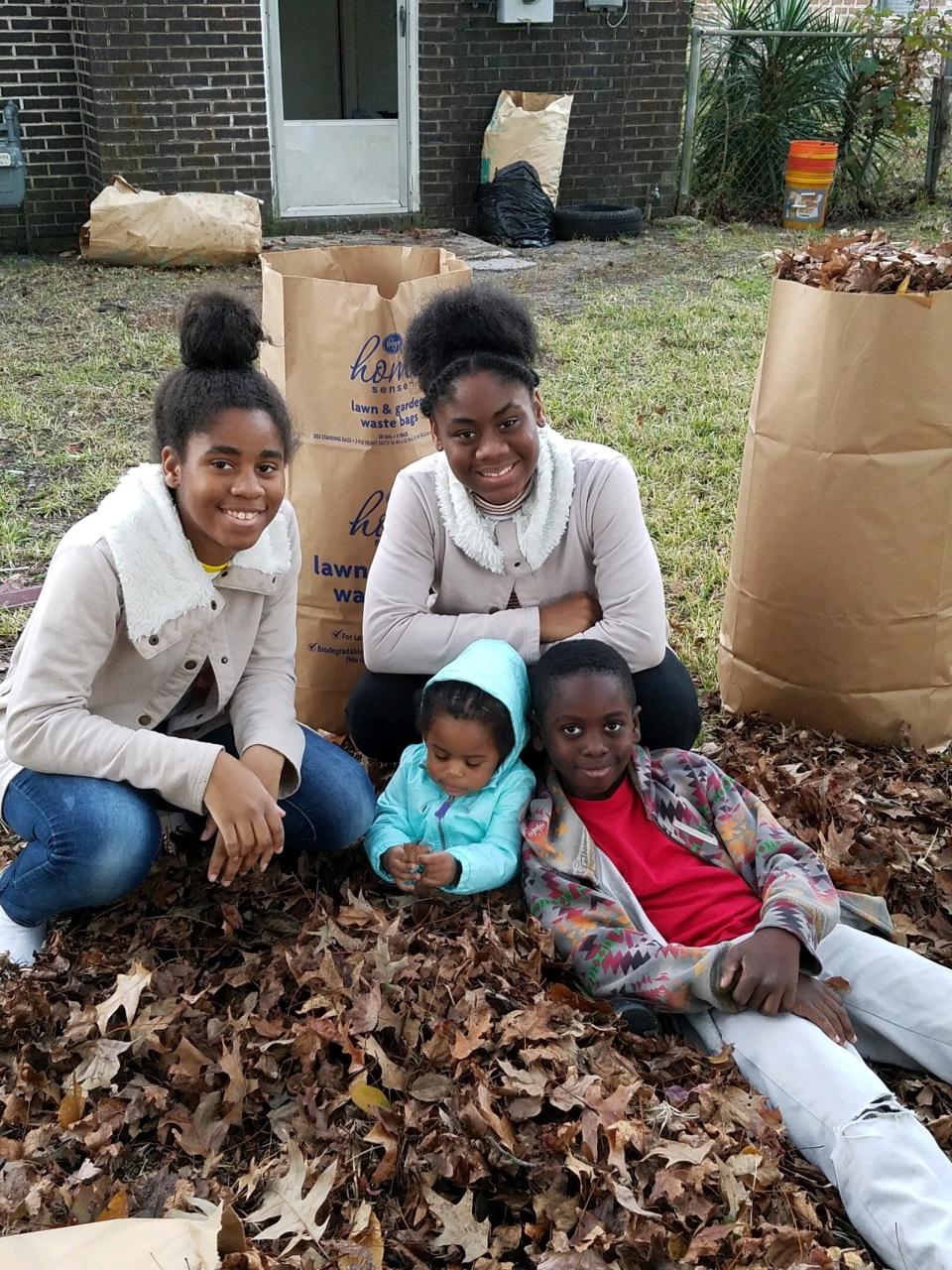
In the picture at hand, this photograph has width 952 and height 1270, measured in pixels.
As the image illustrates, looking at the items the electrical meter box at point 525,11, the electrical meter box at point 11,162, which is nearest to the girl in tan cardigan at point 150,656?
the electrical meter box at point 11,162

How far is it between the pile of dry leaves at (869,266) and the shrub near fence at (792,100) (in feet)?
28.2

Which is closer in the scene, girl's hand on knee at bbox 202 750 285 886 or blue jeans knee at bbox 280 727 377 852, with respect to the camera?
girl's hand on knee at bbox 202 750 285 886

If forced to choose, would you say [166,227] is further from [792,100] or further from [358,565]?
[358,565]

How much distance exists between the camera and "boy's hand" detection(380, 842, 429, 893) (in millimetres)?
2594

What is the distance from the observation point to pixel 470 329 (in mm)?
2807

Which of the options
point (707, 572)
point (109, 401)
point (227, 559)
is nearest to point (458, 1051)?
point (227, 559)

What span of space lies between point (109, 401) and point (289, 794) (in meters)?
4.15

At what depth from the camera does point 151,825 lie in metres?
2.55

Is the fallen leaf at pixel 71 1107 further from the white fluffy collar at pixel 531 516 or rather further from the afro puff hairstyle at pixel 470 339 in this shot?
the afro puff hairstyle at pixel 470 339

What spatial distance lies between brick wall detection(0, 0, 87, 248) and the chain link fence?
5.31 meters

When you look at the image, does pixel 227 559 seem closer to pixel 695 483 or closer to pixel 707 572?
pixel 707 572

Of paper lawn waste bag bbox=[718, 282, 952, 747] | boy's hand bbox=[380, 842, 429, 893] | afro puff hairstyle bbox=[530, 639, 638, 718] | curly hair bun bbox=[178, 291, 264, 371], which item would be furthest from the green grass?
boy's hand bbox=[380, 842, 429, 893]

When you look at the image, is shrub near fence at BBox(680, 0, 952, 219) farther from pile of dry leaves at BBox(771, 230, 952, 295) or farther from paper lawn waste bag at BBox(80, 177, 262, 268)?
pile of dry leaves at BBox(771, 230, 952, 295)

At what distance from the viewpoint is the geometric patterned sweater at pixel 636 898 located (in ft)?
7.67
